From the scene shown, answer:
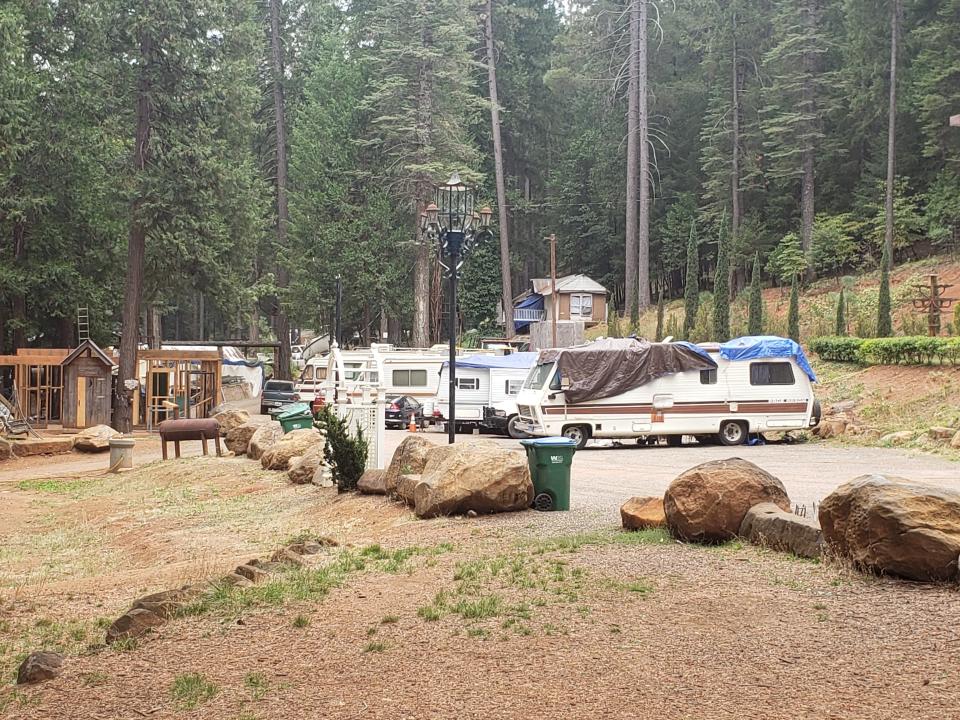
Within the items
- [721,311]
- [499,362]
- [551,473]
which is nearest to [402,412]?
[499,362]

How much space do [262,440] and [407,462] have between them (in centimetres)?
858

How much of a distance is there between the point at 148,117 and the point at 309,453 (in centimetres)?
1955

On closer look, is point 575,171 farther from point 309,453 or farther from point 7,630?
point 7,630

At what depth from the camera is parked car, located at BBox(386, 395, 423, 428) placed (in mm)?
31234

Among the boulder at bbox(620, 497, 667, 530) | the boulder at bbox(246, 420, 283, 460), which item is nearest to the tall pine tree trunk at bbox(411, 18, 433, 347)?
the boulder at bbox(246, 420, 283, 460)

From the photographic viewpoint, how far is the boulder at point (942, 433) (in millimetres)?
20141

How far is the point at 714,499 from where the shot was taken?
9.06m

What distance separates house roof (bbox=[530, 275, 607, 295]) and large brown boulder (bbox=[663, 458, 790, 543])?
49432 mm

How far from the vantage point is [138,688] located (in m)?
6.67

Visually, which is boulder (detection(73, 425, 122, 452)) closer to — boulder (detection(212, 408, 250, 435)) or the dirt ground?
boulder (detection(212, 408, 250, 435))

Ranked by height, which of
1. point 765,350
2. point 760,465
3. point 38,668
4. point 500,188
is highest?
point 500,188

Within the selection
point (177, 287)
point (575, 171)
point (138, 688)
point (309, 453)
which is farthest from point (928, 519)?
point (575, 171)

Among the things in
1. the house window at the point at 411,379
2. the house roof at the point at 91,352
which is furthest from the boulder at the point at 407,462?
the house roof at the point at 91,352

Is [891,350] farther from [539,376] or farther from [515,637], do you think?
[515,637]
